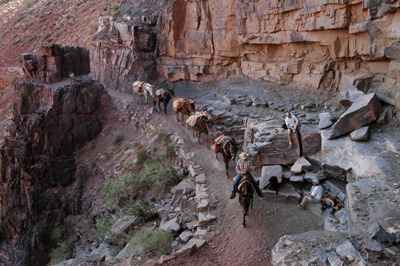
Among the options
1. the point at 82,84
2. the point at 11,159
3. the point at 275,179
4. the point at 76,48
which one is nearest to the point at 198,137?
the point at 275,179

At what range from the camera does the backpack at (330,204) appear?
7.21m

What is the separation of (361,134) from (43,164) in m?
16.6

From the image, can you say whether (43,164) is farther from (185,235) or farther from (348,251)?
(348,251)

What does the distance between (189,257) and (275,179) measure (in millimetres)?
3418

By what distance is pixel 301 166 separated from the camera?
27.8ft

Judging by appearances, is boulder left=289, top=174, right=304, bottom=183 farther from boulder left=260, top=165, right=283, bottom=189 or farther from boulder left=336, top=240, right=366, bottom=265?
boulder left=336, top=240, right=366, bottom=265

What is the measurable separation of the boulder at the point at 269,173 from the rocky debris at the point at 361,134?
7.66 ft

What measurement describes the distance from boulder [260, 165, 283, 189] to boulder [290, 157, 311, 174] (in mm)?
437

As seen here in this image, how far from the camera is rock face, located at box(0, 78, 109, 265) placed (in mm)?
15656

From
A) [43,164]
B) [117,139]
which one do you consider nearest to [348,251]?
[117,139]

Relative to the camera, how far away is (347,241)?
495 cm

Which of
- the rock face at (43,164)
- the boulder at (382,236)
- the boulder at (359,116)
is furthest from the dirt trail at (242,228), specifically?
the rock face at (43,164)

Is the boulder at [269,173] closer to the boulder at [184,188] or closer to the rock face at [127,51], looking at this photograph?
the boulder at [184,188]

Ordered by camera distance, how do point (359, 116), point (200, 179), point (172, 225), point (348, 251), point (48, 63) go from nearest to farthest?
1. point (348, 251)
2. point (172, 225)
3. point (359, 116)
4. point (200, 179)
5. point (48, 63)
